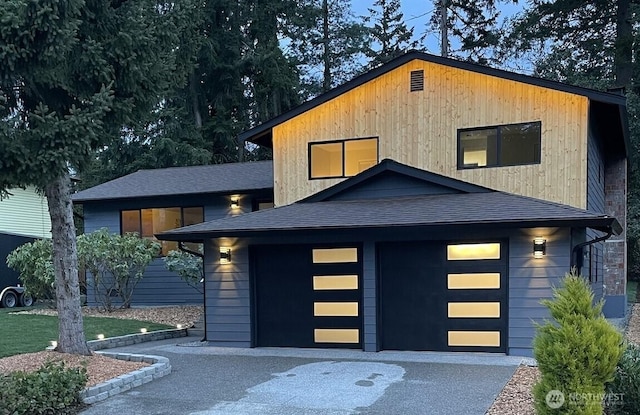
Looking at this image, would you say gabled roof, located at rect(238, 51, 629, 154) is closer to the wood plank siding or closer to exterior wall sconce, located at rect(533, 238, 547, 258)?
the wood plank siding

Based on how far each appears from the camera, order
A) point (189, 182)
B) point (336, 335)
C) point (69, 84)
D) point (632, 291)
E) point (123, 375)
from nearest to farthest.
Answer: point (123, 375)
point (69, 84)
point (336, 335)
point (189, 182)
point (632, 291)

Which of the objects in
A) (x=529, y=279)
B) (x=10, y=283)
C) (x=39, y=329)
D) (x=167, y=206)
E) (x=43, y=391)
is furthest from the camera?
(x=10, y=283)

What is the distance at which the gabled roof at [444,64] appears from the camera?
29.2ft

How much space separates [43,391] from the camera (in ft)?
17.4

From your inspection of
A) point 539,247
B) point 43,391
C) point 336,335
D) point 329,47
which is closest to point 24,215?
point 336,335

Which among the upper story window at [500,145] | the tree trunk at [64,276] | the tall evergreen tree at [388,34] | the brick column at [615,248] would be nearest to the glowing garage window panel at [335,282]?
the upper story window at [500,145]

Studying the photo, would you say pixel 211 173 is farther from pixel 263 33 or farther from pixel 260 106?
pixel 263 33

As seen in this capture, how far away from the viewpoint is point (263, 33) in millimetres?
25234

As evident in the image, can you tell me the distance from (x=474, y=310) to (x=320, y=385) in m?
3.23

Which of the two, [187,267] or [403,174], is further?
[187,267]

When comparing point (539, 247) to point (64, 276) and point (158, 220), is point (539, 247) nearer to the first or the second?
point (64, 276)

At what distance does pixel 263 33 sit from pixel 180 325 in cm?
1765

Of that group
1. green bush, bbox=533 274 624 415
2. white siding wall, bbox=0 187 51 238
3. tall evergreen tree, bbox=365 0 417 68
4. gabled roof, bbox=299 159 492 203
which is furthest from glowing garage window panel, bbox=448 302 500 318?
tall evergreen tree, bbox=365 0 417 68

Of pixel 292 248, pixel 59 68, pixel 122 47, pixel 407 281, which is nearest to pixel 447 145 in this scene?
pixel 407 281
